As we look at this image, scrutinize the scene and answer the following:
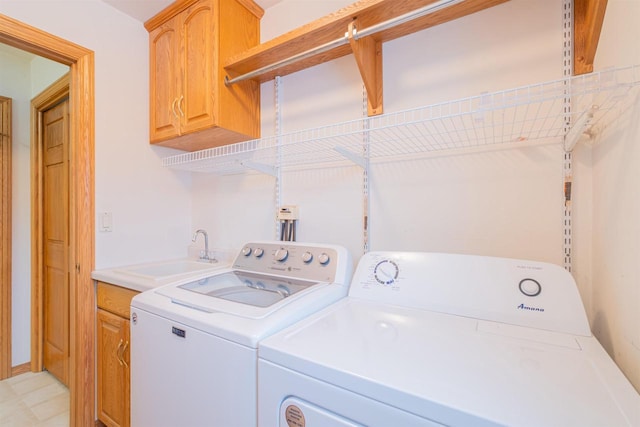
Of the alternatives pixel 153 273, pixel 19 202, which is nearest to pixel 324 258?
pixel 153 273

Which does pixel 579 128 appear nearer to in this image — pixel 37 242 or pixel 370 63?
pixel 370 63

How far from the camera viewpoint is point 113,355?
1498 mm

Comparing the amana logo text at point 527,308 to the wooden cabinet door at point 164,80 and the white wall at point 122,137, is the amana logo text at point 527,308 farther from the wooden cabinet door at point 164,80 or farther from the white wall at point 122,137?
the white wall at point 122,137

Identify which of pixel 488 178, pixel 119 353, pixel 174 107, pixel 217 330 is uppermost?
pixel 174 107

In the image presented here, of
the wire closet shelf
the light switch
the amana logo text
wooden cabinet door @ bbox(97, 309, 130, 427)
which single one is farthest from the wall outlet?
the amana logo text

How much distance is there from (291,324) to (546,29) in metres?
1.39

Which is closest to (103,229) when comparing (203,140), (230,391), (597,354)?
(203,140)

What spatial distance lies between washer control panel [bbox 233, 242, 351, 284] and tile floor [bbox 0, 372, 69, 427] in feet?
5.35

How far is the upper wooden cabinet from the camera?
1567 millimetres

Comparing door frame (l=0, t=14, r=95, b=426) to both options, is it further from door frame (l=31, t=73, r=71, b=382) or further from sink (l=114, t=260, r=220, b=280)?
door frame (l=31, t=73, r=71, b=382)

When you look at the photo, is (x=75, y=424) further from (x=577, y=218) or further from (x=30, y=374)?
(x=577, y=218)

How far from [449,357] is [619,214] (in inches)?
23.3

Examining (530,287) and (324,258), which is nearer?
(530,287)

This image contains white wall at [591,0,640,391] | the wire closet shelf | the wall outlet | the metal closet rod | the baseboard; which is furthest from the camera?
the baseboard
